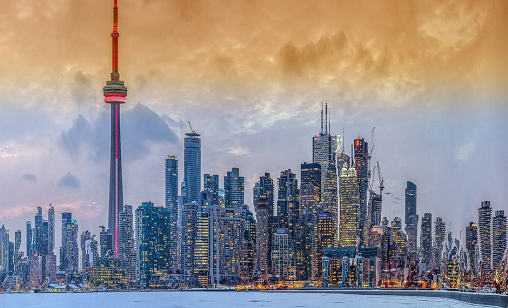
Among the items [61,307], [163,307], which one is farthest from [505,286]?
[61,307]

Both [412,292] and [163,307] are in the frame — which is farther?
[412,292]

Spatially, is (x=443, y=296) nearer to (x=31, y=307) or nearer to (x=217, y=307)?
(x=217, y=307)

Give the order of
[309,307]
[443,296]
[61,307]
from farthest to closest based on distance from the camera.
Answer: [443,296]
[61,307]
[309,307]

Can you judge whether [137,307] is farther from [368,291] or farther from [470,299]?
[368,291]

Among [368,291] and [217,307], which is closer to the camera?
[217,307]

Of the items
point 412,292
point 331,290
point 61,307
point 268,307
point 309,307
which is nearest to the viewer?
point 309,307

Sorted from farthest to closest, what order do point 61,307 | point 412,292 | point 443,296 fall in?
point 412,292 → point 443,296 → point 61,307

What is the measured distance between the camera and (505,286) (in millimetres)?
120375

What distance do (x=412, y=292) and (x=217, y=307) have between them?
61329 mm

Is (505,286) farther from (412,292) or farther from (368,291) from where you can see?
(368,291)

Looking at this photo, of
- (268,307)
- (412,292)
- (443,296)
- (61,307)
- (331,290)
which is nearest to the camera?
(268,307)

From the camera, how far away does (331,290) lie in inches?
7539

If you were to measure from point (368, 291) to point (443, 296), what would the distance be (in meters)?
25.4

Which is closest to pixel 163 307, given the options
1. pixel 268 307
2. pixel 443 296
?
pixel 268 307
